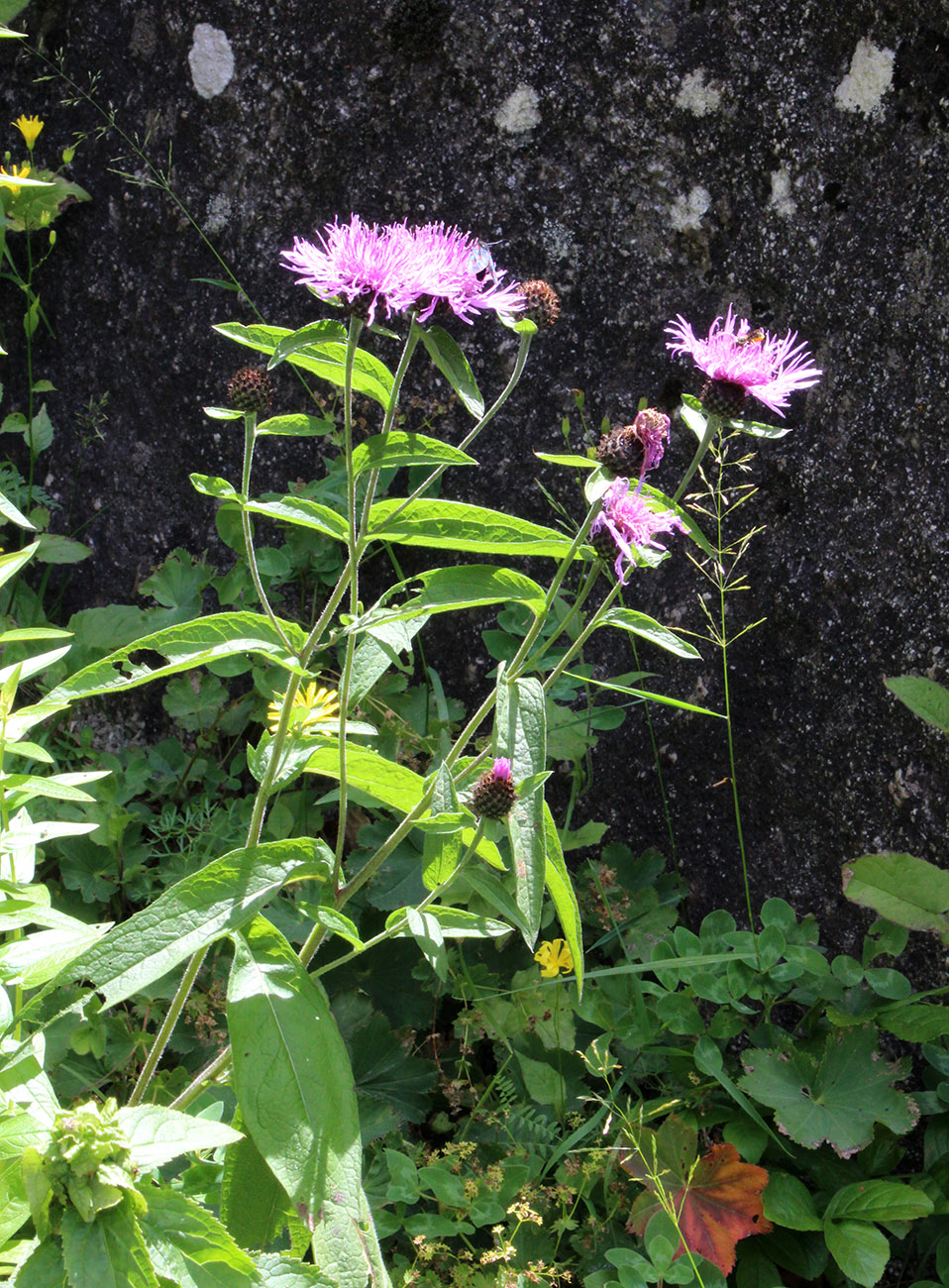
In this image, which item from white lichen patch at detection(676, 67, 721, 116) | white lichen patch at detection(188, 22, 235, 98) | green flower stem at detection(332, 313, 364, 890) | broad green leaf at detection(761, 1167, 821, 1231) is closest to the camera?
green flower stem at detection(332, 313, 364, 890)

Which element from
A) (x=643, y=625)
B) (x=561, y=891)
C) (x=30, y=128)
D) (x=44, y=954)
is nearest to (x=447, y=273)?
(x=643, y=625)

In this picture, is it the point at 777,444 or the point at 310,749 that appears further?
the point at 777,444

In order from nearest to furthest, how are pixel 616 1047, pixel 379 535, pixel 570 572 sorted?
pixel 379 535
pixel 616 1047
pixel 570 572

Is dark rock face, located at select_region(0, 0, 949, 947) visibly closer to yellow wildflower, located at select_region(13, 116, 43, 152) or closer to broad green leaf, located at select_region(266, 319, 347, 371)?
yellow wildflower, located at select_region(13, 116, 43, 152)

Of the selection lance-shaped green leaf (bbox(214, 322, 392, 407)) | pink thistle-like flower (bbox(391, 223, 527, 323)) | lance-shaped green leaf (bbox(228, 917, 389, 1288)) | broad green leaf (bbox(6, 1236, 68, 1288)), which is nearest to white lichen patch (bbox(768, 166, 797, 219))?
pink thistle-like flower (bbox(391, 223, 527, 323))

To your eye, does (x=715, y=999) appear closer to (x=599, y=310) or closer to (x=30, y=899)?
(x=30, y=899)

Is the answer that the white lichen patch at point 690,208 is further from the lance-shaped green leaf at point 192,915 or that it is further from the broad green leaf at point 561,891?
the lance-shaped green leaf at point 192,915

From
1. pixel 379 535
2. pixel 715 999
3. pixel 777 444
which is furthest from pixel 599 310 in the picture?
pixel 715 999
